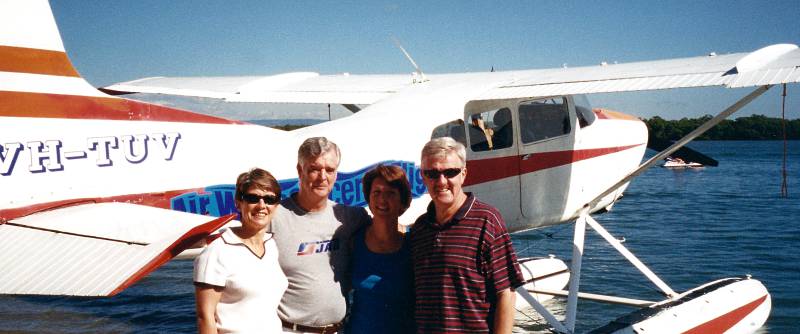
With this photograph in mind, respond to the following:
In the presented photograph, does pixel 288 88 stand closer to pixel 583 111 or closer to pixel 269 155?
pixel 583 111

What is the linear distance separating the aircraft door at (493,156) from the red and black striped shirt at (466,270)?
101 inches

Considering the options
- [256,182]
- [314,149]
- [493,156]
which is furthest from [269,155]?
[493,156]

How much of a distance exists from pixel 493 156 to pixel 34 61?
10.3 feet

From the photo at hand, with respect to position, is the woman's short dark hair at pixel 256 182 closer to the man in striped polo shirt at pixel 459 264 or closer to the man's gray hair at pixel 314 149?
the man's gray hair at pixel 314 149

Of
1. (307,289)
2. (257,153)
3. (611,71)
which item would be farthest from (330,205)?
(611,71)

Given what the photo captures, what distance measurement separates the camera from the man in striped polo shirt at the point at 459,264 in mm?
2299

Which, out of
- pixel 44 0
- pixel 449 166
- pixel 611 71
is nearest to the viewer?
pixel 449 166

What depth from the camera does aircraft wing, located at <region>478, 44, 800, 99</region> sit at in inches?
191

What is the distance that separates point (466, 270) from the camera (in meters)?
2.30

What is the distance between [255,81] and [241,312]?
5556 mm

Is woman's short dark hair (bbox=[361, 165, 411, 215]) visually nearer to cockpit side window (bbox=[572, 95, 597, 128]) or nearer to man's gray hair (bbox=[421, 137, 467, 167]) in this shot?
man's gray hair (bbox=[421, 137, 467, 167])

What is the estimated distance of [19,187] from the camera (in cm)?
322

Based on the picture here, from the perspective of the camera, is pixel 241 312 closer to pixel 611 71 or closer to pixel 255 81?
pixel 611 71

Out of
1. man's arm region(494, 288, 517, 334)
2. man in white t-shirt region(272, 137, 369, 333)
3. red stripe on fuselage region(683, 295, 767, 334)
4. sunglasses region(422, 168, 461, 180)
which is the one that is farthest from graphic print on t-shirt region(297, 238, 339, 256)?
red stripe on fuselage region(683, 295, 767, 334)
